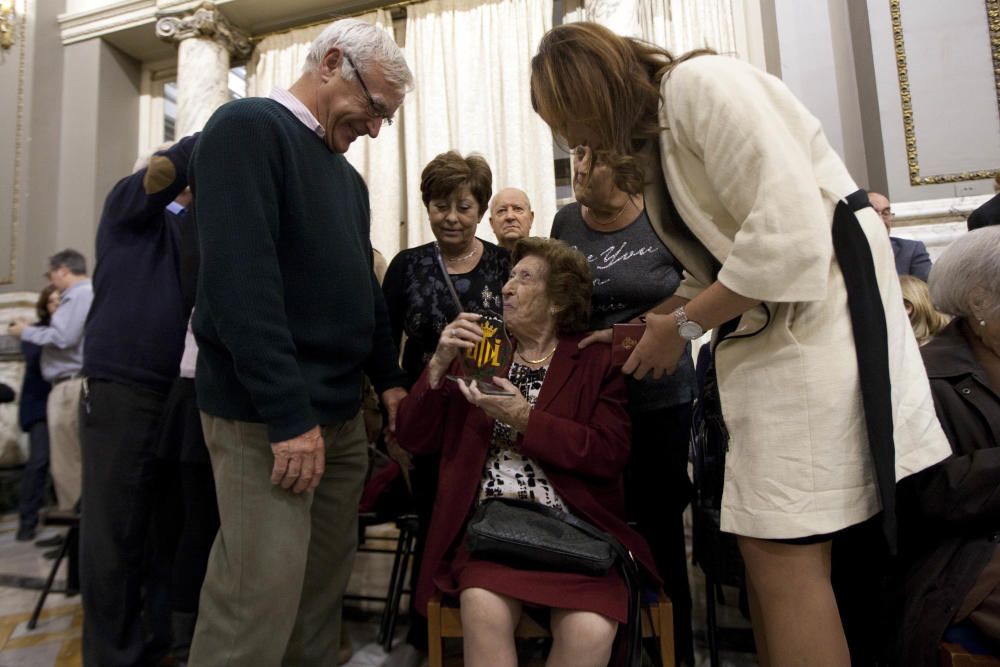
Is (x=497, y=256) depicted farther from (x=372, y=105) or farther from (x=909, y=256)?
(x=909, y=256)

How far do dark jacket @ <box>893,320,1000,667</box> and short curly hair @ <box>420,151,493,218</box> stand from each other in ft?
5.18

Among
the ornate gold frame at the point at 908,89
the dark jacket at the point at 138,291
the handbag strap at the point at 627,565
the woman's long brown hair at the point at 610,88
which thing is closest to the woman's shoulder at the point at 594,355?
the handbag strap at the point at 627,565

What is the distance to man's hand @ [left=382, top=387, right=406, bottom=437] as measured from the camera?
1941 millimetres

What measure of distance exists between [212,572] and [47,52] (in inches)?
248

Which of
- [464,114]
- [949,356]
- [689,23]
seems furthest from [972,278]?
[464,114]

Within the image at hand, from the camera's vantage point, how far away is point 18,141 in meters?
5.52

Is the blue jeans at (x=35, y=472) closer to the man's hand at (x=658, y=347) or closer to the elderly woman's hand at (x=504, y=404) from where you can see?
the elderly woman's hand at (x=504, y=404)

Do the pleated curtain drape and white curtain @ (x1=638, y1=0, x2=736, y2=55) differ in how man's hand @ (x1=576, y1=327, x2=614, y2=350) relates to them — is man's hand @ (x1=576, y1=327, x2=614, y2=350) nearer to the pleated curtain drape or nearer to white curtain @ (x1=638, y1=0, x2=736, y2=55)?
the pleated curtain drape

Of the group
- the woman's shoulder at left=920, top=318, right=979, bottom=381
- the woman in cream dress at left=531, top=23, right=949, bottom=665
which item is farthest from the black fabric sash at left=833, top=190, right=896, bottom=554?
the woman's shoulder at left=920, top=318, right=979, bottom=381

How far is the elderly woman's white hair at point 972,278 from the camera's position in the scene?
148 cm

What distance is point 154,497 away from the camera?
209 centimetres

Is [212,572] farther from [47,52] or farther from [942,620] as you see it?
[47,52]

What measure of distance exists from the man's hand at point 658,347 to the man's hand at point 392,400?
80 cm

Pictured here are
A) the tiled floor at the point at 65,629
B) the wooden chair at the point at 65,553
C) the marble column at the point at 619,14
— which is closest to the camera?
the tiled floor at the point at 65,629
